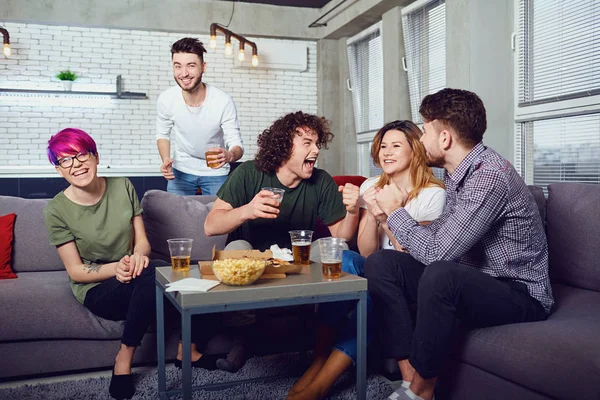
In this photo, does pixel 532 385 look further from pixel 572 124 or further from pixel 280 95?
pixel 280 95

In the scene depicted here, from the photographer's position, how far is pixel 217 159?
10.4ft

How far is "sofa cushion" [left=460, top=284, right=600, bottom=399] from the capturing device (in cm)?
182

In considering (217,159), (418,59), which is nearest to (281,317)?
(217,159)

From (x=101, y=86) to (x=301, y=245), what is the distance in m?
5.86

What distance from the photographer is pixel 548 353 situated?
192cm

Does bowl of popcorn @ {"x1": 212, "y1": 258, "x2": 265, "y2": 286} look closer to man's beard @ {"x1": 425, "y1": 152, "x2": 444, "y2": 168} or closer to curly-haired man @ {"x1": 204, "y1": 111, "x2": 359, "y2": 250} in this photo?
curly-haired man @ {"x1": 204, "y1": 111, "x2": 359, "y2": 250}

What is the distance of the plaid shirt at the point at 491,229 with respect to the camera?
211 cm

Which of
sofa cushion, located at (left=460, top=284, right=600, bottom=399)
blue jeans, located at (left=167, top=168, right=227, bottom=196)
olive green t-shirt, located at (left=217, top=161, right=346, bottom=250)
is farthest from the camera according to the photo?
blue jeans, located at (left=167, top=168, right=227, bottom=196)

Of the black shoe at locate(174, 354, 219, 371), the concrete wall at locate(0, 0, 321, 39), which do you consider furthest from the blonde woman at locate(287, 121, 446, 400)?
the concrete wall at locate(0, 0, 321, 39)

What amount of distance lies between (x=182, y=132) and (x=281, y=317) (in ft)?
5.83

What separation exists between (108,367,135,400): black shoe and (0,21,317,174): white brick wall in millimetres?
5144

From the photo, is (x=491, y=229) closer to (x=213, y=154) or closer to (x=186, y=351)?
(x=186, y=351)

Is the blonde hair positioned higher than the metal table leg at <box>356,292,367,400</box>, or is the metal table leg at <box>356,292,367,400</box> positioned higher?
the blonde hair

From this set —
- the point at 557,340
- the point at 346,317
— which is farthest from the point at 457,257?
the point at 346,317
